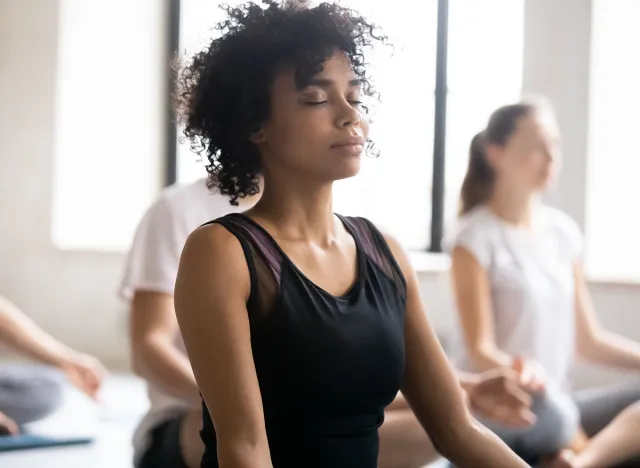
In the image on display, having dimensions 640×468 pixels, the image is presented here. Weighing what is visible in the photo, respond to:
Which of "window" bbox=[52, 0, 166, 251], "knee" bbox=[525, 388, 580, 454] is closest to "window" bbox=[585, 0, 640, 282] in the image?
"knee" bbox=[525, 388, 580, 454]

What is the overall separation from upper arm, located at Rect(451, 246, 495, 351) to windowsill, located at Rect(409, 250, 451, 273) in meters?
1.90

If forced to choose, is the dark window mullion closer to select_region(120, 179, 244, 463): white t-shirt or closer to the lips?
select_region(120, 179, 244, 463): white t-shirt

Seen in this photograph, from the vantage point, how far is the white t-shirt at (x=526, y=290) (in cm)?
214

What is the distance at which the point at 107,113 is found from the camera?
195 inches

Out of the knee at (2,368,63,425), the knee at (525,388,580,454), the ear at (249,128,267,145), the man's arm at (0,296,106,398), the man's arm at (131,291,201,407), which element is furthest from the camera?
the knee at (2,368,63,425)

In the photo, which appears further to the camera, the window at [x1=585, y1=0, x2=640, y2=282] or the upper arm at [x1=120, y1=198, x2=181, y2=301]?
the window at [x1=585, y1=0, x2=640, y2=282]

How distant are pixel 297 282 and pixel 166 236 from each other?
74 centimetres

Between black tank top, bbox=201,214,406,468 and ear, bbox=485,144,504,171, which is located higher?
ear, bbox=485,144,504,171

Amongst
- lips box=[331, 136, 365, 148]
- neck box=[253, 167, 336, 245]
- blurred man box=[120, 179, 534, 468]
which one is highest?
lips box=[331, 136, 365, 148]

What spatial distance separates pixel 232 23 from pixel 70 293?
13.7 feet

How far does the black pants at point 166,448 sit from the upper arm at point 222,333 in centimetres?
56

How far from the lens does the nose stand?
909mm

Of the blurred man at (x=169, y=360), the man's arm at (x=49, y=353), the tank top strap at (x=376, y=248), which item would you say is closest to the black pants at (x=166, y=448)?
the blurred man at (x=169, y=360)

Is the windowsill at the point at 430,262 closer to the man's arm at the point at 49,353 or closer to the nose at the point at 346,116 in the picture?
the man's arm at the point at 49,353
